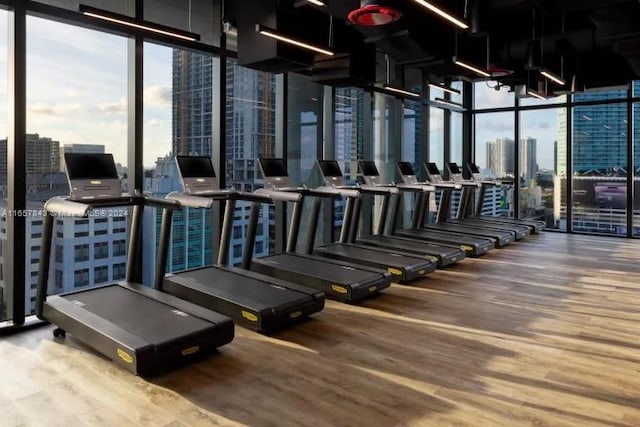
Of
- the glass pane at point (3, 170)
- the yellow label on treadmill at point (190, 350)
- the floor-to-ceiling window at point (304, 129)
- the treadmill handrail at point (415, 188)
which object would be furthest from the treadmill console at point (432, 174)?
the glass pane at point (3, 170)

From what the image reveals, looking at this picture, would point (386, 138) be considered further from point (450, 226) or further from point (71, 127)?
point (71, 127)

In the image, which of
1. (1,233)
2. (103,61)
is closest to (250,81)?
(103,61)

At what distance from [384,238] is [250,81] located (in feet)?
10.7

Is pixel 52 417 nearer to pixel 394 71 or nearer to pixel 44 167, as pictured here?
pixel 44 167

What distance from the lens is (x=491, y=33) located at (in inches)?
276

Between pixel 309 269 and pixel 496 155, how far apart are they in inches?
308

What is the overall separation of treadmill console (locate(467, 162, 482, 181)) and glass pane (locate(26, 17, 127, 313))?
7807 millimetres

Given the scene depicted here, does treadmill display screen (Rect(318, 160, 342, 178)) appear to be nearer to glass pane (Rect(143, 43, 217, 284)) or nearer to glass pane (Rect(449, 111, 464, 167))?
glass pane (Rect(143, 43, 217, 284))

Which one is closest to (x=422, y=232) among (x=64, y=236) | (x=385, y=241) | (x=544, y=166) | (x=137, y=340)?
(x=385, y=241)

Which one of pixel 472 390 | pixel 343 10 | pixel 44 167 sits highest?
pixel 343 10

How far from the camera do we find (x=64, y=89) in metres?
4.80

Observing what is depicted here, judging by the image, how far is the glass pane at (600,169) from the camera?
995cm

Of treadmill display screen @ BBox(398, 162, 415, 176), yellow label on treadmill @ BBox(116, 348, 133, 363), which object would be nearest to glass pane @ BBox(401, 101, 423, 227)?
treadmill display screen @ BBox(398, 162, 415, 176)

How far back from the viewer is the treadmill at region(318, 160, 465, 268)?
6832mm
